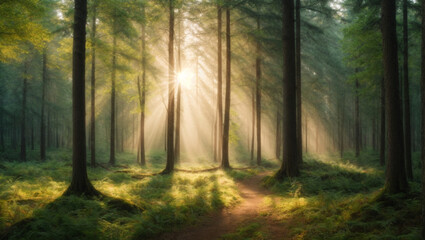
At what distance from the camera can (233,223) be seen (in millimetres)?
6242

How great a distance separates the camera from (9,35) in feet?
25.7

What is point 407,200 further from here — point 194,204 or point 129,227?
point 129,227

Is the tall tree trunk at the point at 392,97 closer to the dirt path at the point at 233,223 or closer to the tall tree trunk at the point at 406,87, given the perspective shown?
the dirt path at the point at 233,223

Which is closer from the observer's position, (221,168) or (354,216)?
(354,216)

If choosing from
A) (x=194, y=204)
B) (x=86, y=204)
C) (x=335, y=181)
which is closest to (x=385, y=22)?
(x=335, y=181)

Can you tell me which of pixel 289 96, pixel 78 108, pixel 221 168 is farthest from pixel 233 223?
pixel 221 168

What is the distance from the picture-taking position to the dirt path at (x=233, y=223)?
17.5 feet

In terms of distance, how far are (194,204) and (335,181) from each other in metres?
6.19

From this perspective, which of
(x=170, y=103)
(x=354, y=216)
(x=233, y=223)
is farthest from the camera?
(x=170, y=103)

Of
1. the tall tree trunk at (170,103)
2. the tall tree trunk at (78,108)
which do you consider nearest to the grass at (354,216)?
the tall tree trunk at (78,108)

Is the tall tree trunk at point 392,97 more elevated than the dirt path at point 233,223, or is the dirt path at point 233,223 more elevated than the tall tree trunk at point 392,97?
the tall tree trunk at point 392,97

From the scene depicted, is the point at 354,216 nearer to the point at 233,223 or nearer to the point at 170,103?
the point at 233,223

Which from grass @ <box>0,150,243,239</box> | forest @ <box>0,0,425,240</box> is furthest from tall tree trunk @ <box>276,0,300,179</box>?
grass @ <box>0,150,243,239</box>

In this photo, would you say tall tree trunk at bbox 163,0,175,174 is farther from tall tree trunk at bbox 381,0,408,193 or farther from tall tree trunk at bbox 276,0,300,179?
tall tree trunk at bbox 381,0,408,193
